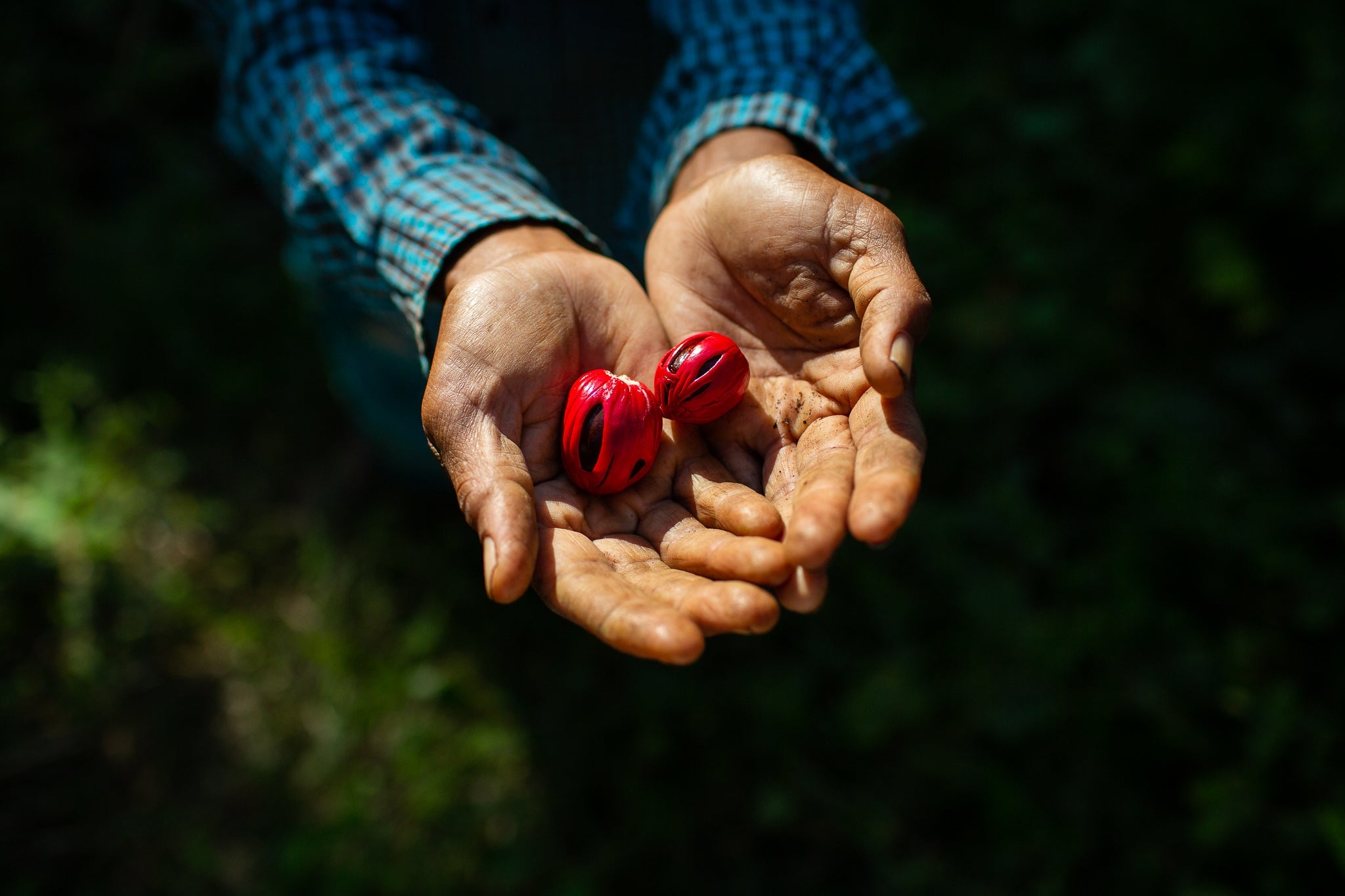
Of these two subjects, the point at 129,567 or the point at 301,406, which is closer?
the point at 129,567

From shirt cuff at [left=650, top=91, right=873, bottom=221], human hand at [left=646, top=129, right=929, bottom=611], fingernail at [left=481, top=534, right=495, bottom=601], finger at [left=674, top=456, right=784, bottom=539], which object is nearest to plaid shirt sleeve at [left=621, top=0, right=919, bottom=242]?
shirt cuff at [left=650, top=91, right=873, bottom=221]

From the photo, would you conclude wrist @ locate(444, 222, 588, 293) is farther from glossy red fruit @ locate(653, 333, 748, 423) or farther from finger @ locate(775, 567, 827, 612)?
finger @ locate(775, 567, 827, 612)

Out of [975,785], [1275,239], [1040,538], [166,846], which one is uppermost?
[1275,239]

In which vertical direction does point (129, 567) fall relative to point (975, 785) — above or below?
below

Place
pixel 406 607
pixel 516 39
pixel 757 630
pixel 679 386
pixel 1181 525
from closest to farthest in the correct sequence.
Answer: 1. pixel 757 630
2. pixel 679 386
3. pixel 516 39
4. pixel 1181 525
5. pixel 406 607

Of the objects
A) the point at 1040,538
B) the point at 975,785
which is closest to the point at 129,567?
the point at 975,785

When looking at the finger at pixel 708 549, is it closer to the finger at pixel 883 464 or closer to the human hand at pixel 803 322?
the human hand at pixel 803 322

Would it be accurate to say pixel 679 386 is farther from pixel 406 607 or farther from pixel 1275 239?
pixel 1275 239

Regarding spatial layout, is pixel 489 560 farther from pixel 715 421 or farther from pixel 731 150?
pixel 731 150
